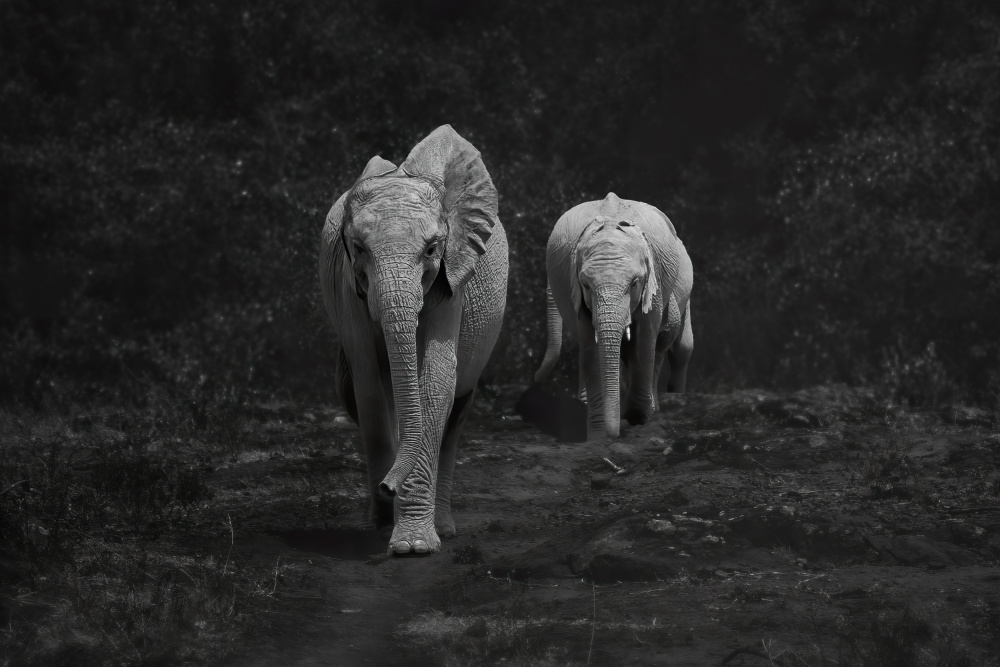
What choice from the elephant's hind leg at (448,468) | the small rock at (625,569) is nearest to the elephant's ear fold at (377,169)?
the elephant's hind leg at (448,468)

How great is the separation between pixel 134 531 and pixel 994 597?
13.1 ft

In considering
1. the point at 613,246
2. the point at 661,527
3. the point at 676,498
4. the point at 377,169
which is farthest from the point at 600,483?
the point at 377,169

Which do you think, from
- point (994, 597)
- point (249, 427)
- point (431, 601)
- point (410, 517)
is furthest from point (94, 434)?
point (994, 597)

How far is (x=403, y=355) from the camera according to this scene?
594 cm

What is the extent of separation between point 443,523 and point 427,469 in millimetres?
663

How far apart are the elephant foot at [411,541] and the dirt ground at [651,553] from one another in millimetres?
59

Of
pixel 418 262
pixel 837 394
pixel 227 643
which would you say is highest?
pixel 418 262

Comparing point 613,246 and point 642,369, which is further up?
point 613,246

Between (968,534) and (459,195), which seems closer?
(968,534)

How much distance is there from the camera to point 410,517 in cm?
634

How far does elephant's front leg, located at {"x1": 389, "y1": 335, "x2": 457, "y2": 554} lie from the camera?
6301 millimetres

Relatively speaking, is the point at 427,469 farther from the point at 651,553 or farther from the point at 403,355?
the point at 651,553

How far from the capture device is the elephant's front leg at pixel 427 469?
6.30 metres

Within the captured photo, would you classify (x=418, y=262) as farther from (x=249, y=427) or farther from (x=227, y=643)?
(x=249, y=427)
